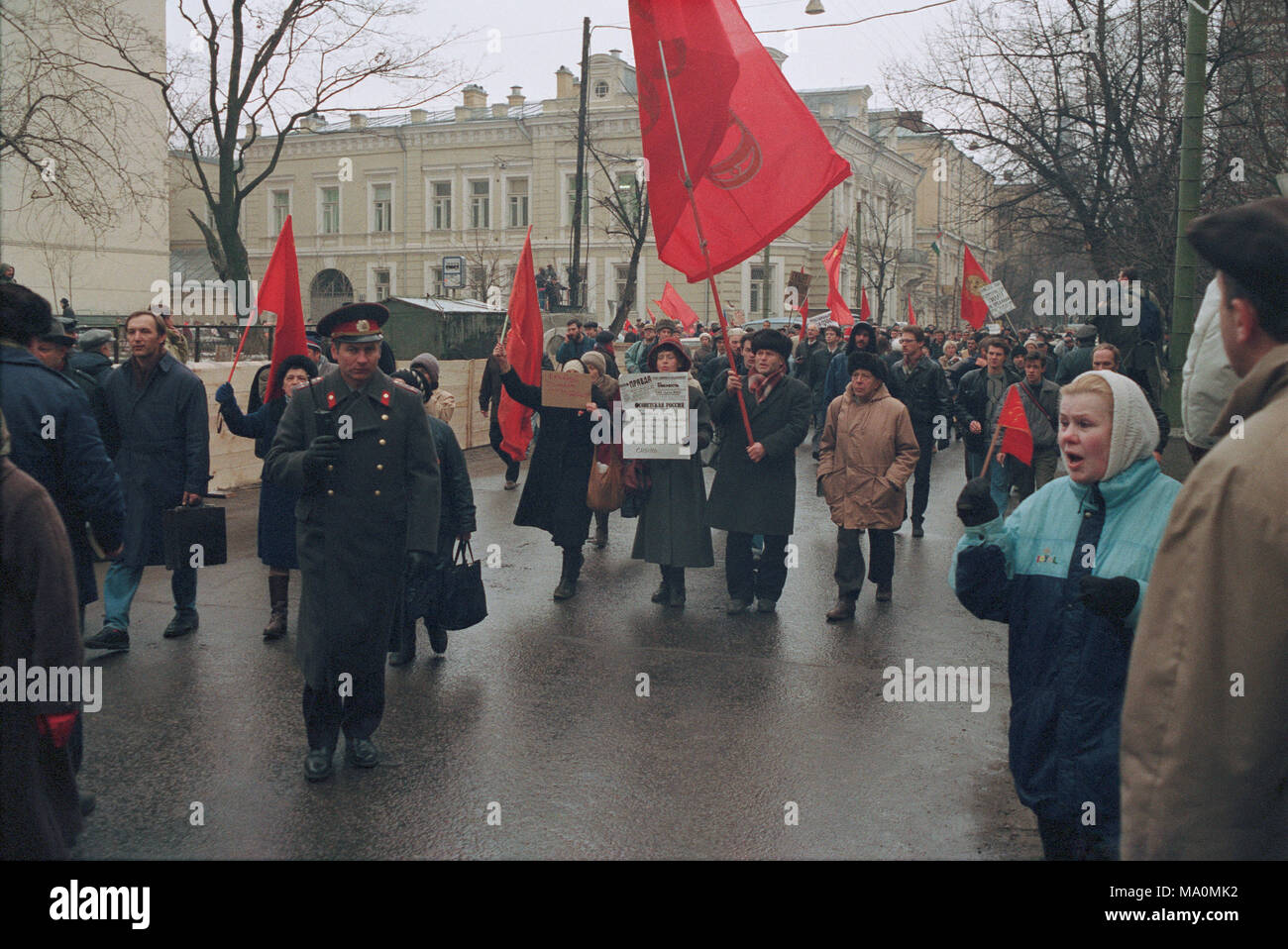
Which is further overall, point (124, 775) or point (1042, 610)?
point (124, 775)

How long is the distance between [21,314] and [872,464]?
5552 mm

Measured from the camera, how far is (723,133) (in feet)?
23.2

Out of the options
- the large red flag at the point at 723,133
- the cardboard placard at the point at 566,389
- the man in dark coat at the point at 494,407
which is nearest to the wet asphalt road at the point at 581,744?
the cardboard placard at the point at 566,389

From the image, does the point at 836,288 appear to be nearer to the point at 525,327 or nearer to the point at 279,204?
the point at 525,327

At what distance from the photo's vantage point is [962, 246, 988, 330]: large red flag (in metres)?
19.0

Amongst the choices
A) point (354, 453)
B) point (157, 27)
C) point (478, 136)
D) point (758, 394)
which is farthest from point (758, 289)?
point (354, 453)

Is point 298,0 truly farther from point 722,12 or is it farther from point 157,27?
point 722,12

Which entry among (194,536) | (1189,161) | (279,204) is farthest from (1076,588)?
(279,204)

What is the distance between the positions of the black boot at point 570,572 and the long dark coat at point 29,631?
5780mm

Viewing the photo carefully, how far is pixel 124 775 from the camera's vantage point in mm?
5031

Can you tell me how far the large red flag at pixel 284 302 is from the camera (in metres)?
7.83

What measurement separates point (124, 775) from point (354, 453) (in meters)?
1.61

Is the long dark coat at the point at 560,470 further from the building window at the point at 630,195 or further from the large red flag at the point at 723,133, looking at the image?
the building window at the point at 630,195

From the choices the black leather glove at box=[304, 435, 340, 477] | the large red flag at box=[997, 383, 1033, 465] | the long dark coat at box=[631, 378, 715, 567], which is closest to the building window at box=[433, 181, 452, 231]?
the long dark coat at box=[631, 378, 715, 567]
